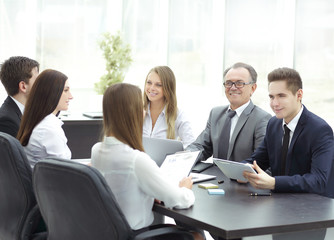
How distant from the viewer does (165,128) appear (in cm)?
427

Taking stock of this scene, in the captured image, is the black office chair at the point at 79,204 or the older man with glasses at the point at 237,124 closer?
the black office chair at the point at 79,204

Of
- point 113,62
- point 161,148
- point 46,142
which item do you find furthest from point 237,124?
point 113,62

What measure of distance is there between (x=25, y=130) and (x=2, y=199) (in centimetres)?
45

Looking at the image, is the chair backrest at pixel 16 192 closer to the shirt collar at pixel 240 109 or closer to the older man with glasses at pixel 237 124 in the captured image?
the older man with glasses at pixel 237 124

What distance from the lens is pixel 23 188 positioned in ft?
9.14

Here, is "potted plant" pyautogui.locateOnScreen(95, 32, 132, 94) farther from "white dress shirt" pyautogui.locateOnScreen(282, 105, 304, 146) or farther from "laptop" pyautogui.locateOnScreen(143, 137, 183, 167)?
"white dress shirt" pyautogui.locateOnScreen(282, 105, 304, 146)

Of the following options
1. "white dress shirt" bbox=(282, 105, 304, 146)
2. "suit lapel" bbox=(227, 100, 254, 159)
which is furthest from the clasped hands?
"suit lapel" bbox=(227, 100, 254, 159)

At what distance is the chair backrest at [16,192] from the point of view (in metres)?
2.75

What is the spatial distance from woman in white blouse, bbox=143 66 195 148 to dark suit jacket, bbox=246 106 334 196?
1226mm

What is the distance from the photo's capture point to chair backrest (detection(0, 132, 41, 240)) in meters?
2.75

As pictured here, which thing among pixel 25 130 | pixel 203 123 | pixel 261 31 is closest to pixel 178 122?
pixel 25 130

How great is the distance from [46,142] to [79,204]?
36.2 inches

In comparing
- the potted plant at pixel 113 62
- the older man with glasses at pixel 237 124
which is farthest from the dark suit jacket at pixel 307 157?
the potted plant at pixel 113 62

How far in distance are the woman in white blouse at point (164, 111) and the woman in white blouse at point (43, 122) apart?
1193 millimetres
